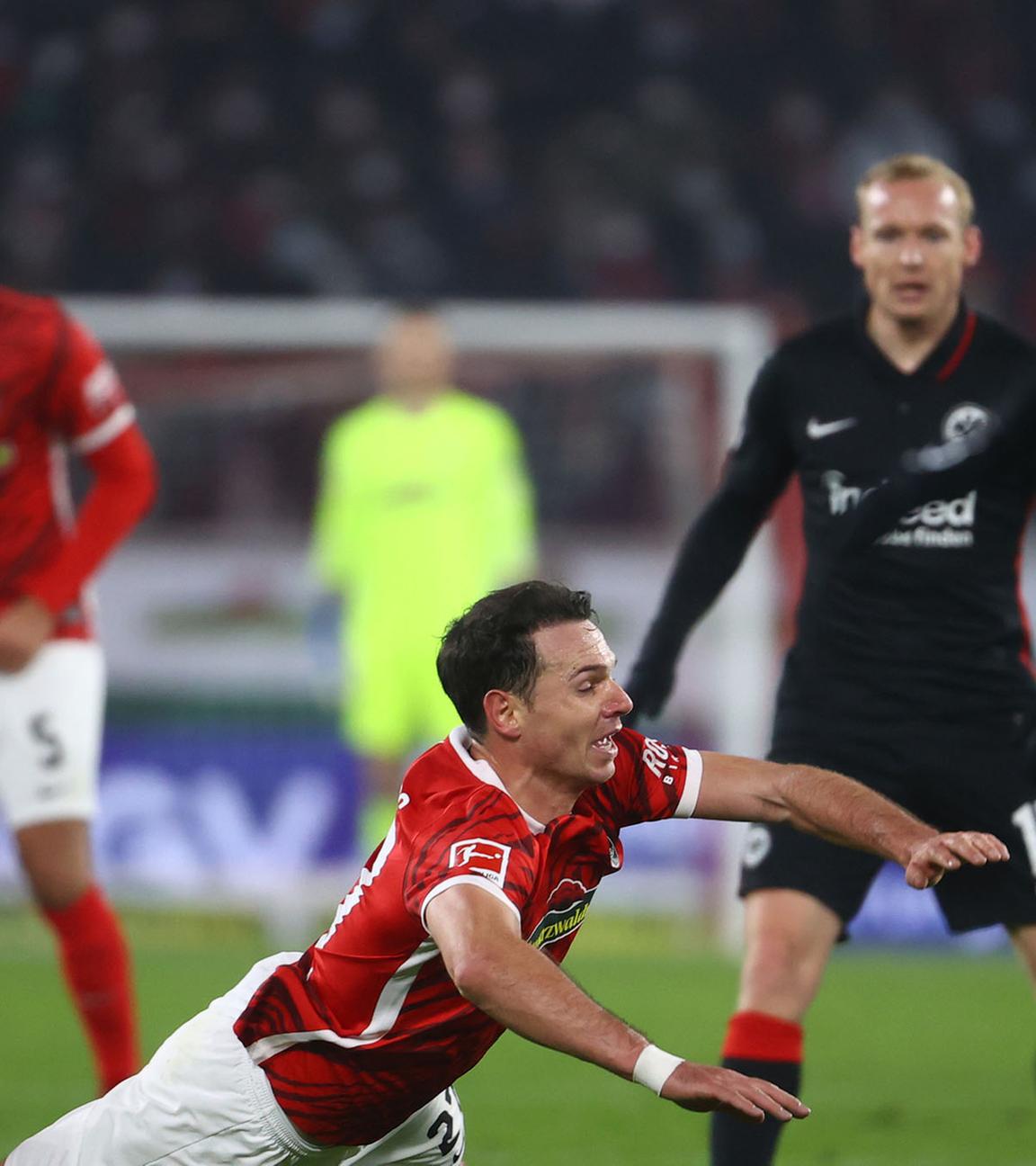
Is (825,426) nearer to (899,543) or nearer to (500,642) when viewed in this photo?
(899,543)

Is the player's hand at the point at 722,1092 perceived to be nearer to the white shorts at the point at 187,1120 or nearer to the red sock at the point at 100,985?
the white shorts at the point at 187,1120

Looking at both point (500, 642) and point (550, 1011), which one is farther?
point (500, 642)

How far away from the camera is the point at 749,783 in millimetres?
3451

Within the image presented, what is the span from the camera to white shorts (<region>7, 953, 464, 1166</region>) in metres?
3.25

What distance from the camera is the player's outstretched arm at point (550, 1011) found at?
256 cm

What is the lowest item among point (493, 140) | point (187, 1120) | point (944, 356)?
point (187, 1120)

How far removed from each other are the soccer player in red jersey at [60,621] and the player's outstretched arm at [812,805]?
83.0 inches

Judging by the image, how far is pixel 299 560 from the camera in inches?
408

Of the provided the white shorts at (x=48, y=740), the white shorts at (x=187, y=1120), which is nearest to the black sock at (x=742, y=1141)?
the white shorts at (x=187, y=1120)

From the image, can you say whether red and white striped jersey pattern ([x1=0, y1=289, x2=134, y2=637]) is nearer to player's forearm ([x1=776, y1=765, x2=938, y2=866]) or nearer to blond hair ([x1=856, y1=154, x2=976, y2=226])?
blond hair ([x1=856, y1=154, x2=976, y2=226])

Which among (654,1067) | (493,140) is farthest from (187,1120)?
(493,140)

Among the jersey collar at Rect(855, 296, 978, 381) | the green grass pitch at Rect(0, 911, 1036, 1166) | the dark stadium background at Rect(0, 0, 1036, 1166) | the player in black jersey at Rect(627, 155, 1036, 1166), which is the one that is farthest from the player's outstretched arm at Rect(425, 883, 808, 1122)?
the dark stadium background at Rect(0, 0, 1036, 1166)

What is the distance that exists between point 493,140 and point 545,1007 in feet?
38.5

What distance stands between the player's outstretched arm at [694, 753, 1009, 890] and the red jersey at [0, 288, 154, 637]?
88.0 inches
